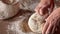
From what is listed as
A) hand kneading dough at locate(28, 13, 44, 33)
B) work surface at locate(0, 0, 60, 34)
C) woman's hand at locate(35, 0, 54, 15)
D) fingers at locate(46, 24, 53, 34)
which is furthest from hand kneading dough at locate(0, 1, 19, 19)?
fingers at locate(46, 24, 53, 34)

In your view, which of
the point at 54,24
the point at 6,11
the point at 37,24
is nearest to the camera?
the point at 54,24

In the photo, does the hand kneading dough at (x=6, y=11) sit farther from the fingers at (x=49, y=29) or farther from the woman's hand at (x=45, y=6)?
the fingers at (x=49, y=29)

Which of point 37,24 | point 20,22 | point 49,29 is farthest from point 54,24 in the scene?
point 20,22

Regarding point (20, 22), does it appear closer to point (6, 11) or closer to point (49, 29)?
point (6, 11)

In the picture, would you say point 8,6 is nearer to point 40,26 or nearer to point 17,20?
point 17,20

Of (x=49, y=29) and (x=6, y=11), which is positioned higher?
(x=6, y=11)

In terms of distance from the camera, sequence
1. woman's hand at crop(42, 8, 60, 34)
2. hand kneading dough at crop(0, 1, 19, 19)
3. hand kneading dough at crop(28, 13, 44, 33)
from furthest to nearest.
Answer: hand kneading dough at crop(0, 1, 19, 19)
hand kneading dough at crop(28, 13, 44, 33)
woman's hand at crop(42, 8, 60, 34)

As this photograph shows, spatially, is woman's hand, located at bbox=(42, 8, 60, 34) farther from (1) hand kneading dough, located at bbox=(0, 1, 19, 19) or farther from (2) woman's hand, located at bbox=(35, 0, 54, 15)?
(1) hand kneading dough, located at bbox=(0, 1, 19, 19)

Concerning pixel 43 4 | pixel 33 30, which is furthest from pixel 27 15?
pixel 43 4

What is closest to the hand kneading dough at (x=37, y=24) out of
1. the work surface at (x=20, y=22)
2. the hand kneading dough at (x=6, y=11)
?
the work surface at (x=20, y=22)

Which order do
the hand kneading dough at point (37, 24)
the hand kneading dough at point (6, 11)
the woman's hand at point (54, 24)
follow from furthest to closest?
the hand kneading dough at point (6, 11) → the hand kneading dough at point (37, 24) → the woman's hand at point (54, 24)

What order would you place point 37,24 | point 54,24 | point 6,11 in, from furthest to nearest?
point 6,11, point 37,24, point 54,24
